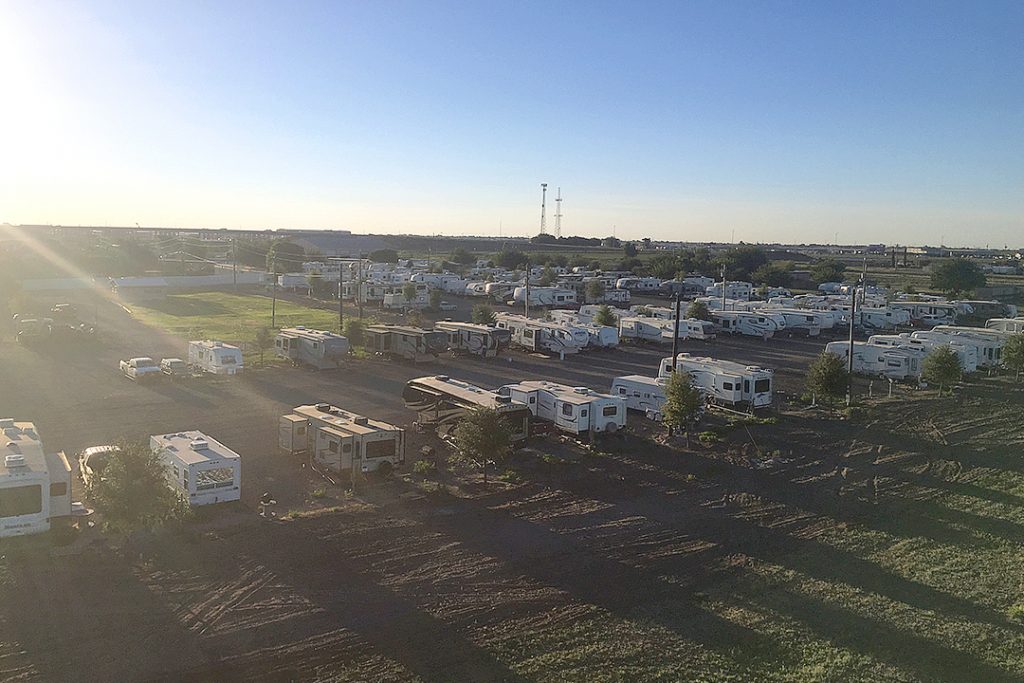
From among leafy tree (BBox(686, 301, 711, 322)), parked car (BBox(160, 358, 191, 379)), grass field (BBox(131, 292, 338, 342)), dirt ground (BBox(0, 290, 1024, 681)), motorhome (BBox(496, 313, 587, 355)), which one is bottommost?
dirt ground (BBox(0, 290, 1024, 681))

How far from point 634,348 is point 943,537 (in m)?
20.0

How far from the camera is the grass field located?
3219cm

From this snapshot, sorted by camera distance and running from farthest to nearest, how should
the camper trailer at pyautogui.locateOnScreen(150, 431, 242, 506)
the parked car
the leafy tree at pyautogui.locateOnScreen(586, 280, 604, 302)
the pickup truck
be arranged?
1. the leafy tree at pyautogui.locateOnScreen(586, 280, 604, 302)
2. the parked car
3. the pickup truck
4. the camper trailer at pyautogui.locateOnScreen(150, 431, 242, 506)

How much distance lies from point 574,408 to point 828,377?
8.41m

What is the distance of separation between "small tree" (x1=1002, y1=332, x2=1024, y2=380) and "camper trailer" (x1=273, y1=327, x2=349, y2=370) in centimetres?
2060

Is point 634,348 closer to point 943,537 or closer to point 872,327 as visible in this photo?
point 872,327

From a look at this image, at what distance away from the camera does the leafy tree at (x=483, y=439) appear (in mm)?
13516

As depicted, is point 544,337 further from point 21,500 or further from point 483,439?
point 21,500

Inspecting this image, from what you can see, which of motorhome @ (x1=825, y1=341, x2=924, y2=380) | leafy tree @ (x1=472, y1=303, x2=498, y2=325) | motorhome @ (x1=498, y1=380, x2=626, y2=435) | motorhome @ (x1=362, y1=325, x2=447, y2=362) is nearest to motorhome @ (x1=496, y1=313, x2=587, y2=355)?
leafy tree @ (x1=472, y1=303, x2=498, y2=325)

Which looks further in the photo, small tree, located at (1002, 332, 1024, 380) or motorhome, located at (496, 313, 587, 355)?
motorhome, located at (496, 313, 587, 355)

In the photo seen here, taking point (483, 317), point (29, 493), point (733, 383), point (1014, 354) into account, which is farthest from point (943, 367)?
point (29, 493)

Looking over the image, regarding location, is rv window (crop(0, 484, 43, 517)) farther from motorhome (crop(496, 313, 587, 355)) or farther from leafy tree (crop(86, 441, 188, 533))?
motorhome (crop(496, 313, 587, 355))

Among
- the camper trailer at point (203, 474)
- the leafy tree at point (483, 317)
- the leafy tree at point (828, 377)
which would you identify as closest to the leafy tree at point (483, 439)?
the camper trailer at point (203, 474)

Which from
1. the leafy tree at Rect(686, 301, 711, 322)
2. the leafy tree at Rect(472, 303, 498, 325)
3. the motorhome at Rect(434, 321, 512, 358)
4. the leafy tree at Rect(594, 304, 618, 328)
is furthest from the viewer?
the leafy tree at Rect(686, 301, 711, 322)
